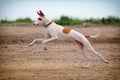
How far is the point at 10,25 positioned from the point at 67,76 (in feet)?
18.1

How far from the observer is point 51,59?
792 centimetres

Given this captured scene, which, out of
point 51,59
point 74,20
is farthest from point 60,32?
point 74,20

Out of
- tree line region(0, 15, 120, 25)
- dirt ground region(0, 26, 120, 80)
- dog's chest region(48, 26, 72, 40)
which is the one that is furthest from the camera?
tree line region(0, 15, 120, 25)

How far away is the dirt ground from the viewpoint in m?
6.77

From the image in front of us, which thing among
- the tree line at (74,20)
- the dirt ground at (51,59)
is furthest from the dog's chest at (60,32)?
the tree line at (74,20)

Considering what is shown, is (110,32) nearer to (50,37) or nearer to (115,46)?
(115,46)

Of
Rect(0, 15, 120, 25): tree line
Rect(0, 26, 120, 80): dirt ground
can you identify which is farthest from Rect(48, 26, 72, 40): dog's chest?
Rect(0, 15, 120, 25): tree line

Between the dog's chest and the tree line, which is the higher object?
the tree line

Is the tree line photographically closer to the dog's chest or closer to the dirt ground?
the dirt ground

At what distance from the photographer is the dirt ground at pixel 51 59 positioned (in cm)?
677

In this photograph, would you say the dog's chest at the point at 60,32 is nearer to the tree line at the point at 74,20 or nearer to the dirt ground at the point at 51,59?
the dirt ground at the point at 51,59

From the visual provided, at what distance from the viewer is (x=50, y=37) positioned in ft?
24.6

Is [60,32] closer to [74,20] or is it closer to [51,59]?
[51,59]

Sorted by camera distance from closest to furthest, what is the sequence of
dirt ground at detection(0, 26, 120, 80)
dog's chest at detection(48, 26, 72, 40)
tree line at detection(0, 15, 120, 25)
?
1. dirt ground at detection(0, 26, 120, 80)
2. dog's chest at detection(48, 26, 72, 40)
3. tree line at detection(0, 15, 120, 25)
